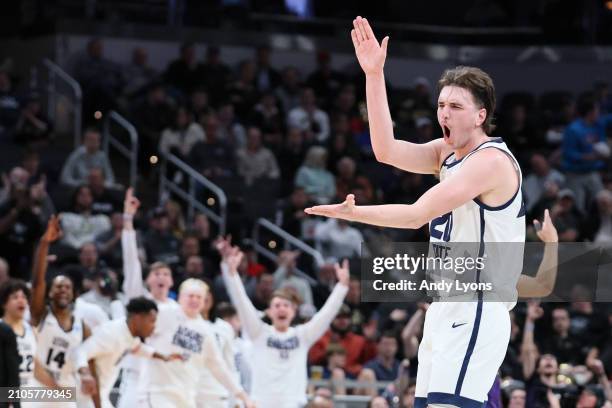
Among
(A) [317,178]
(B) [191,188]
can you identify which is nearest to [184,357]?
(B) [191,188]

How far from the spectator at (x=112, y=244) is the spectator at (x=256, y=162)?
10.1 ft

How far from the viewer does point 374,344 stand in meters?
13.0

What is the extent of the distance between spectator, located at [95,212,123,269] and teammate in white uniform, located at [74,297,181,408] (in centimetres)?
364

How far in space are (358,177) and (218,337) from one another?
19.2ft

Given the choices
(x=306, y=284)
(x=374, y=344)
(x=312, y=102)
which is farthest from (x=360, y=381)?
(x=312, y=102)

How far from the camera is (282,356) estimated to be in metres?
11.2

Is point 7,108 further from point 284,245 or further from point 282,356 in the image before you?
point 282,356

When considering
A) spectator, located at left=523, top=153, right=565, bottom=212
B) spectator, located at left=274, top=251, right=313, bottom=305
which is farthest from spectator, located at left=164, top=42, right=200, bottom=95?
spectator, located at left=523, top=153, right=565, bottom=212

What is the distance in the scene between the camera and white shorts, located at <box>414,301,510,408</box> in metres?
5.06

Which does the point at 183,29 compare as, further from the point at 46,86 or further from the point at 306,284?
the point at 306,284

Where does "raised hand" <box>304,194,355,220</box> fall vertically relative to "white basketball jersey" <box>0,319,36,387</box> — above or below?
above

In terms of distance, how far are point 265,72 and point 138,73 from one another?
1.93m

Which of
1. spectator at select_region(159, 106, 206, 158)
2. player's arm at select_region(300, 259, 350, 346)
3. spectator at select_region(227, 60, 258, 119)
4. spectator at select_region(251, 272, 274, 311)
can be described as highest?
spectator at select_region(227, 60, 258, 119)

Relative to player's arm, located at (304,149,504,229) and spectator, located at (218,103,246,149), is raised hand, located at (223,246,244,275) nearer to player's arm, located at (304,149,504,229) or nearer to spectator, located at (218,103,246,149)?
player's arm, located at (304,149,504,229)
